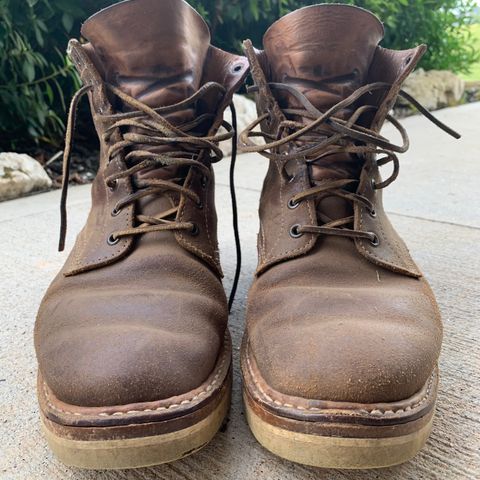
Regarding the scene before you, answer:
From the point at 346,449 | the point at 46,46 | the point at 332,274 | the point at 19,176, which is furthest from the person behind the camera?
the point at 46,46

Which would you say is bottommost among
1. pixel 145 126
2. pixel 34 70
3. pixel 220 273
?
pixel 34 70

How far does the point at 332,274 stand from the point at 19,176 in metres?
1.81

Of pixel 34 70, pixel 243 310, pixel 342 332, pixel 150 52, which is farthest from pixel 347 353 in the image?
pixel 34 70

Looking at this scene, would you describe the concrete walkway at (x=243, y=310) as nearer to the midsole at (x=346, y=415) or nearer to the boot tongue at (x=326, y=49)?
the midsole at (x=346, y=415)

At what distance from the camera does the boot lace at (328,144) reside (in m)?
0.78

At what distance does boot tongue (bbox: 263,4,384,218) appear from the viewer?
812mm

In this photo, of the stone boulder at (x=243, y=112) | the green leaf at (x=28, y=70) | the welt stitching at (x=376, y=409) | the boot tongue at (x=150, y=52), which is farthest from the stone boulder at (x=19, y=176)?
the welt stitching at (x=376, y=409)

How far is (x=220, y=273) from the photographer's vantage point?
857 mm

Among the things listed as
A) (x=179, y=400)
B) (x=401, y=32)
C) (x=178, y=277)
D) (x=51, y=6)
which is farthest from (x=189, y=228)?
(x=401, y=32)

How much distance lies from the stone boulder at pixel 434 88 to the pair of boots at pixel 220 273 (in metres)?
3.65

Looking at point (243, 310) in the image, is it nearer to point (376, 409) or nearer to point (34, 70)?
point (376, 409)

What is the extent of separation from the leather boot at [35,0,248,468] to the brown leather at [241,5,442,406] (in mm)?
75

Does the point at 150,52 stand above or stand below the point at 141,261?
above

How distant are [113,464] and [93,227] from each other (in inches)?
15.6
